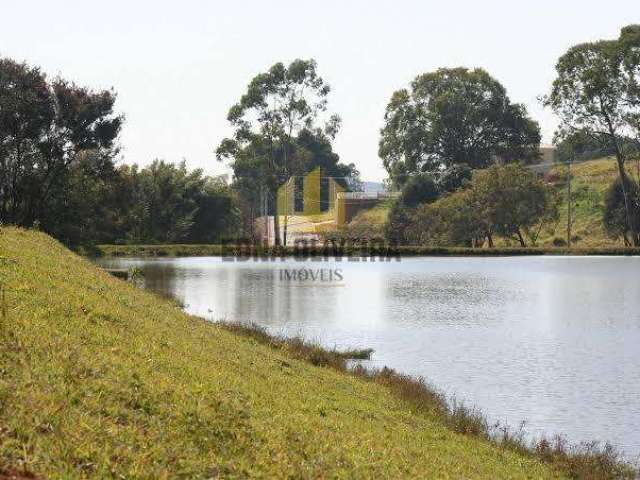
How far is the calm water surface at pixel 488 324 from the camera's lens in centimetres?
2198

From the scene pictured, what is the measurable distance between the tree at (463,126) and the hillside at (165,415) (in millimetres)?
112929

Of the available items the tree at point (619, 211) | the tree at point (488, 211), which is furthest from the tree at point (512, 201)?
the tree at point (619, 211)

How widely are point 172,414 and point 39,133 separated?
61226 mm

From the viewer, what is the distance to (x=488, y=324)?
38312 mm

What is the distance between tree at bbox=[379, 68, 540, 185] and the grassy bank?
367ft

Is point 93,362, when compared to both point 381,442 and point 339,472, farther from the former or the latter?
point 381,442

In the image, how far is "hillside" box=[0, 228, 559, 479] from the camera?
9.22m

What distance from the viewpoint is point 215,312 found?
3981 cm

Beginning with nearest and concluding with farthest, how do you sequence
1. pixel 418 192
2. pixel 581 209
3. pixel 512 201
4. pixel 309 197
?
pixel 512 201 < pixel 581 209 < pixel 418 192 < pixel 309 197

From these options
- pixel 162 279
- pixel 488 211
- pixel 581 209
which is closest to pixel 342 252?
pixel 488 211

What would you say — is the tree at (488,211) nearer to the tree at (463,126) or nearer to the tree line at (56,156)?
the tree at (463,126)

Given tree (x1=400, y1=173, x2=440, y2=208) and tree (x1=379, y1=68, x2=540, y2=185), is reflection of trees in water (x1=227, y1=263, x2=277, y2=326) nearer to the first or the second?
tree (x1=400, y1=173, x2=440, y2=208)

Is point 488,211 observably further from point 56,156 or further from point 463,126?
point 56,156

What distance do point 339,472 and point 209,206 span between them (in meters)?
97.3
